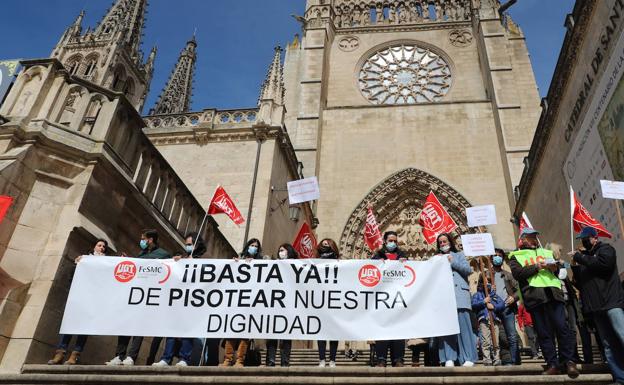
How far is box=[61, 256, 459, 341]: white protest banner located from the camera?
5.02 meters

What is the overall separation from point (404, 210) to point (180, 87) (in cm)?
1964

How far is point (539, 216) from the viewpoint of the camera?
42.8ft

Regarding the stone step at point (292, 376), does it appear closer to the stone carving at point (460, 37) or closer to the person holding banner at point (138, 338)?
the person holding banner at point (138, 338)

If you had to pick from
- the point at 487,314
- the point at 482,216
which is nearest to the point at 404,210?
the point at 482,216

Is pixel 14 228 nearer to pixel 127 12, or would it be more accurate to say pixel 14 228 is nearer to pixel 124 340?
pixel 124 340

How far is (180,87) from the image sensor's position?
32.0 metres

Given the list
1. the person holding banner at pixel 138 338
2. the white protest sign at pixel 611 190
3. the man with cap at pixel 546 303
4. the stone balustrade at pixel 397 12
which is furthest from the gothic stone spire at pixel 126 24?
the man with cap at pixel 546 303

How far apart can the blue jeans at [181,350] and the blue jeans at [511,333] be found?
12.0 ft

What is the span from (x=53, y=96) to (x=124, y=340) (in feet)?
10.8

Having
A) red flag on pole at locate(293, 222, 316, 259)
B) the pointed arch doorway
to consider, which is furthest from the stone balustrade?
red flag on pole at locate(293, 222, 316, 259)

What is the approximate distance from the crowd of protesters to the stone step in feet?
0.71

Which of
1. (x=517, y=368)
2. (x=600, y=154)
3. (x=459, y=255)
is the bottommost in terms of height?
(x=517, y=368)

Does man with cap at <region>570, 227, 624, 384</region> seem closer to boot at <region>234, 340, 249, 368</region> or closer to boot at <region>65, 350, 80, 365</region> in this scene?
boot at <region>234, 340, 249, 368</region>

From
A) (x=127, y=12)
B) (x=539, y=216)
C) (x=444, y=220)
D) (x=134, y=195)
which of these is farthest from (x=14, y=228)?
(x=127, y=12)
